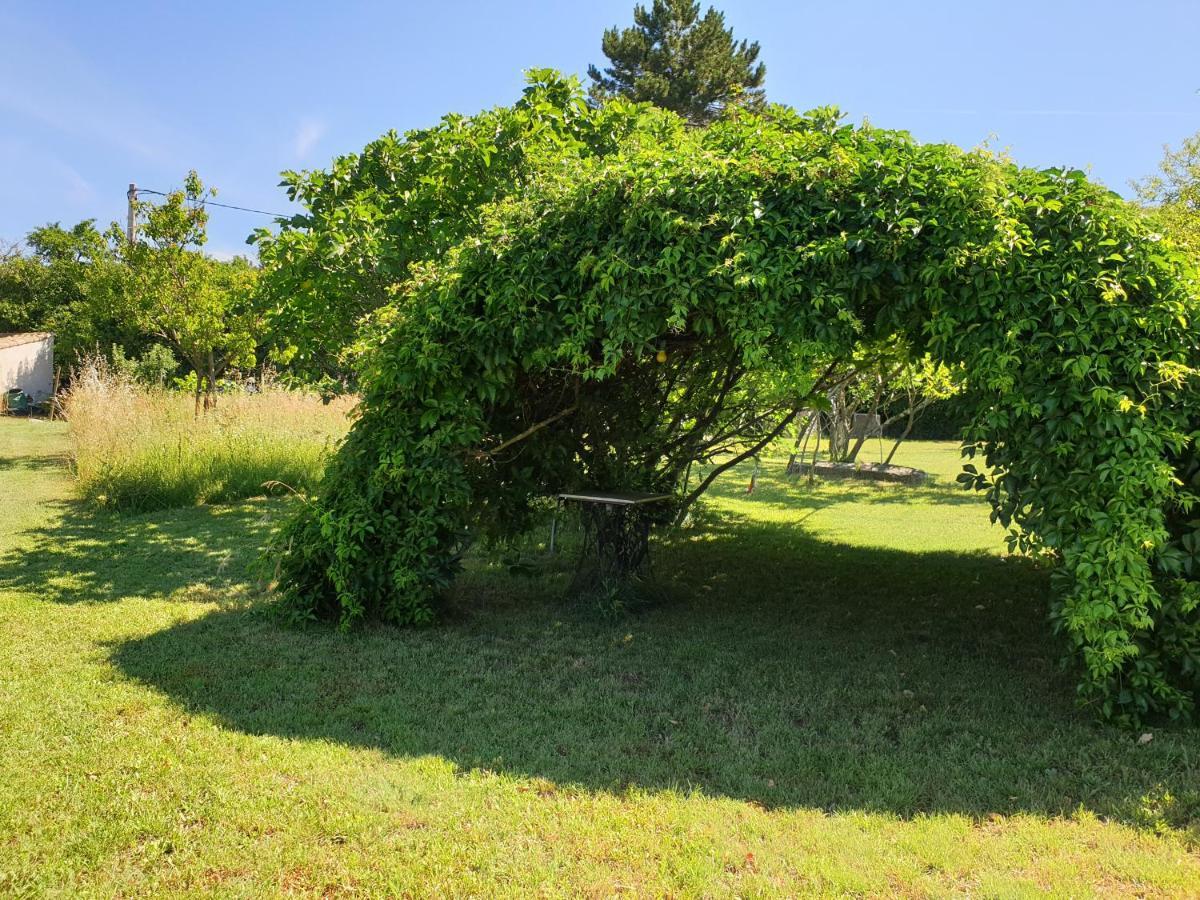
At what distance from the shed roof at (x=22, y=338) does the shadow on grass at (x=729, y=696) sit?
33.2m

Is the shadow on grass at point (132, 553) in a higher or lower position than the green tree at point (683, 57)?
lower

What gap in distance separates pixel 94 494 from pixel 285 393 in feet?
11.7

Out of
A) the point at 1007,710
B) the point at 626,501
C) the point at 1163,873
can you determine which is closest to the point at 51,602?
the point at 626,501

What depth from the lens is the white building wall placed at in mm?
31672

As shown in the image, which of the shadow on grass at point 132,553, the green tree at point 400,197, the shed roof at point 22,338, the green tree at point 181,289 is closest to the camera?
Answer: the shadow on grass at point 132,553

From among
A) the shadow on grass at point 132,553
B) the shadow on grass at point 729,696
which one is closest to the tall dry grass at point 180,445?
the shadow on grass at point 132,553

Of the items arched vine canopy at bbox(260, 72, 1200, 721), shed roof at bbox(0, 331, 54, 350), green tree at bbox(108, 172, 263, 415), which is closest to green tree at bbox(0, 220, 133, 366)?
shed roof at bbox(0, 331, 54, 350)

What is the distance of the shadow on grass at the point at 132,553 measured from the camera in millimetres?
7070

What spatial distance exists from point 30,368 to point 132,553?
30502 mm

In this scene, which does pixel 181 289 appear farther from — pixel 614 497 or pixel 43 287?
pixel 43 287

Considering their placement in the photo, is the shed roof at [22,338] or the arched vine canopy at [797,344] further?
the shed roof at [22,338]

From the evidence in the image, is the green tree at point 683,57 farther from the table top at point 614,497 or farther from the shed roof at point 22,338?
the table top at point 614,497

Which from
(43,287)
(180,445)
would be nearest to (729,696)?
(180,445)

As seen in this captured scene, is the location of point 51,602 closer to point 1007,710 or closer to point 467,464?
point 467,464
